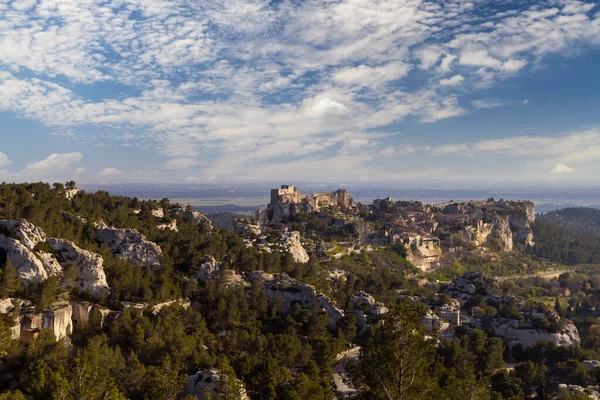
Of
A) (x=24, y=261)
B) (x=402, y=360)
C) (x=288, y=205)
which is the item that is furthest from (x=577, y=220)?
(x=24, y=261)

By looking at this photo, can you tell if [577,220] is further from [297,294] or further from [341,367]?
[341,367]

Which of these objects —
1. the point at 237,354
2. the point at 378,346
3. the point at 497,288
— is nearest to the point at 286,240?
the point at 237,354

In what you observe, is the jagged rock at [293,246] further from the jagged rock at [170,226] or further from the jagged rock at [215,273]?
the jagged rock at [170,226]

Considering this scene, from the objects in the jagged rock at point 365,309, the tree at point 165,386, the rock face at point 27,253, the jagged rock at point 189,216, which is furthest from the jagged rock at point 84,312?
the jagged rock at point 189,216

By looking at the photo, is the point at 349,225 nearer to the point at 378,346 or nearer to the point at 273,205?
the point at 273,205

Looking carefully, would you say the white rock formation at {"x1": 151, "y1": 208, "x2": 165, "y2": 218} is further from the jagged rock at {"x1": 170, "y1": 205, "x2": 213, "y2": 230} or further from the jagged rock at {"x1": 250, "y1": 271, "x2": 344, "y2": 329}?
the jagged rock at {"x1": 250, "y1": 271, "x2": 344, "y2": 329}

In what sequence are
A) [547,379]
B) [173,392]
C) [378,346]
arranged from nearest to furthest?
1. [378,346]
2. [173,392]
3. [547,379]
